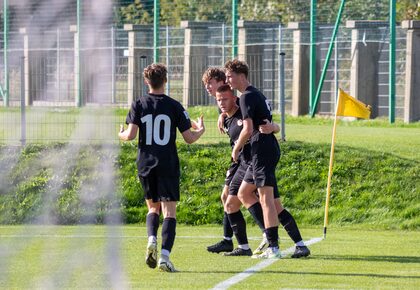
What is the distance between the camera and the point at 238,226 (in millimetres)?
12203

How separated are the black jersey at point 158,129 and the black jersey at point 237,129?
111 cm

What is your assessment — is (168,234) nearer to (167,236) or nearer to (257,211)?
(167,236)

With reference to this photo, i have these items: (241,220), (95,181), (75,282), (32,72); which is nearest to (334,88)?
(95,181)

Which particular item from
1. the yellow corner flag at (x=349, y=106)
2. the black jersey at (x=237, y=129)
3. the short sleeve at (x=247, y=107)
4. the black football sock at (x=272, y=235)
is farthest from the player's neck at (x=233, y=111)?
the yellow corner flag at (x=349, y=106)

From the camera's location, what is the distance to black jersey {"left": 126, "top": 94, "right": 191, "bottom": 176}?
10.9m

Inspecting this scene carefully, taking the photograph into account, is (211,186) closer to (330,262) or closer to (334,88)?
(330,262)

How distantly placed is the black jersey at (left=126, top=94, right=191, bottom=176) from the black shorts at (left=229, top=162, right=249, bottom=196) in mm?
1316

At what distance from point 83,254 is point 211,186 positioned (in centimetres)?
489

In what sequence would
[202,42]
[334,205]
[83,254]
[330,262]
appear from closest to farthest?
1. [330,262]
2. [83,254]
3. [334,205]
4. [202,42]

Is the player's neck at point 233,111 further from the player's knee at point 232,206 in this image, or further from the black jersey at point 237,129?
the player's knee at point 232,206

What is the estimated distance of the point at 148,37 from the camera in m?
30.1

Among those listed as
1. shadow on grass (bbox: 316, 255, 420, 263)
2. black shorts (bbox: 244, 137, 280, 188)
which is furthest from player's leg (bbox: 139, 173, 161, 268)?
shadow on grass (bbox: 316, 255, 420, 263)

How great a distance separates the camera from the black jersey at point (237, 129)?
470 inches

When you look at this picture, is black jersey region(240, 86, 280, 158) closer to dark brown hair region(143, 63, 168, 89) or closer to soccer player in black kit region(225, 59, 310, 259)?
soccer player in black kit region(225, 59, 310, 259)
